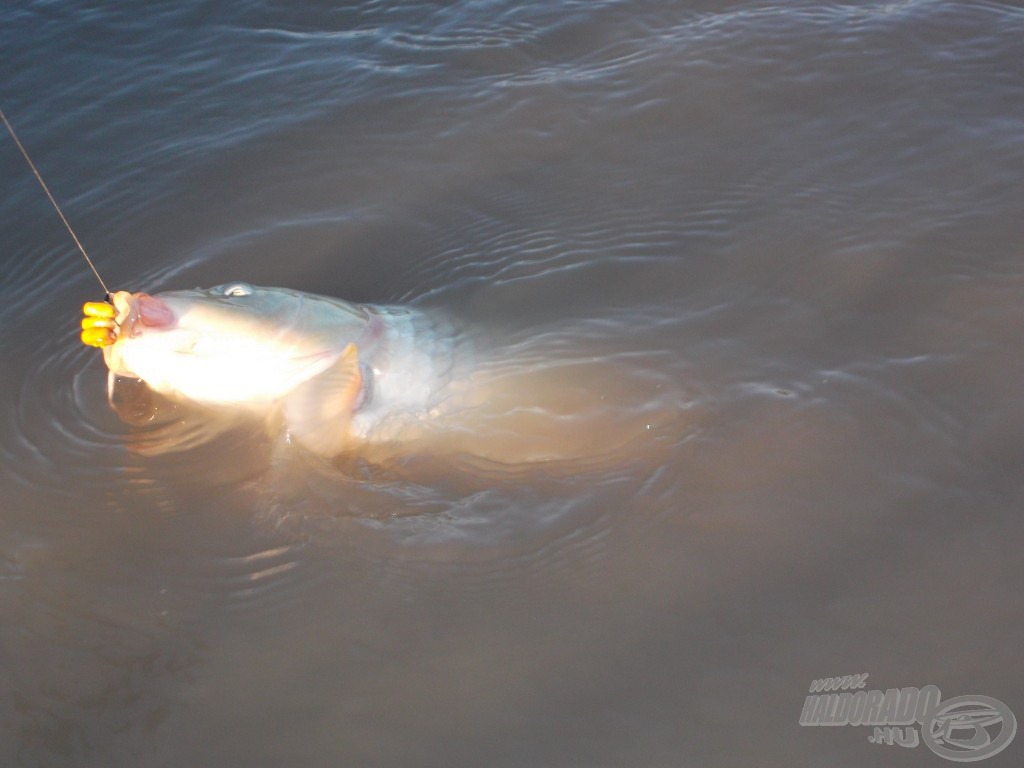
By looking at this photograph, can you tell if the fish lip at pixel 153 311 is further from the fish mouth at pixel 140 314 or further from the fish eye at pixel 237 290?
the fish eye at pixel 237 290

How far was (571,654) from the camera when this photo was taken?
9.86 feet

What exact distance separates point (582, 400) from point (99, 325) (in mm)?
1862

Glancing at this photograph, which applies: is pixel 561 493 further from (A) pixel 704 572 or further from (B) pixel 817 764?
(B) pixel 817 764

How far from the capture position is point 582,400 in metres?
3.88

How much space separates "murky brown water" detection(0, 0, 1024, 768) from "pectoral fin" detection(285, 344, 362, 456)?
0.56 feet

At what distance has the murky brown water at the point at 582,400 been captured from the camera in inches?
115

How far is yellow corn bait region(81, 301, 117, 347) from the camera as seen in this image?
3.36 metres

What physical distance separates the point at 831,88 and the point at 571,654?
13.6ft

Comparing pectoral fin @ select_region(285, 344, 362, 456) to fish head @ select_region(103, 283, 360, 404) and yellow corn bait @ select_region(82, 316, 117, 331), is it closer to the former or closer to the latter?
fish head @ select_region(103, 283, 360, 404)

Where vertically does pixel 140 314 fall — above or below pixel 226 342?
above

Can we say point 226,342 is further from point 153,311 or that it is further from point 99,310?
point 99,310

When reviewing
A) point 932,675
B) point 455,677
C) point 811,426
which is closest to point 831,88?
point 811,426
